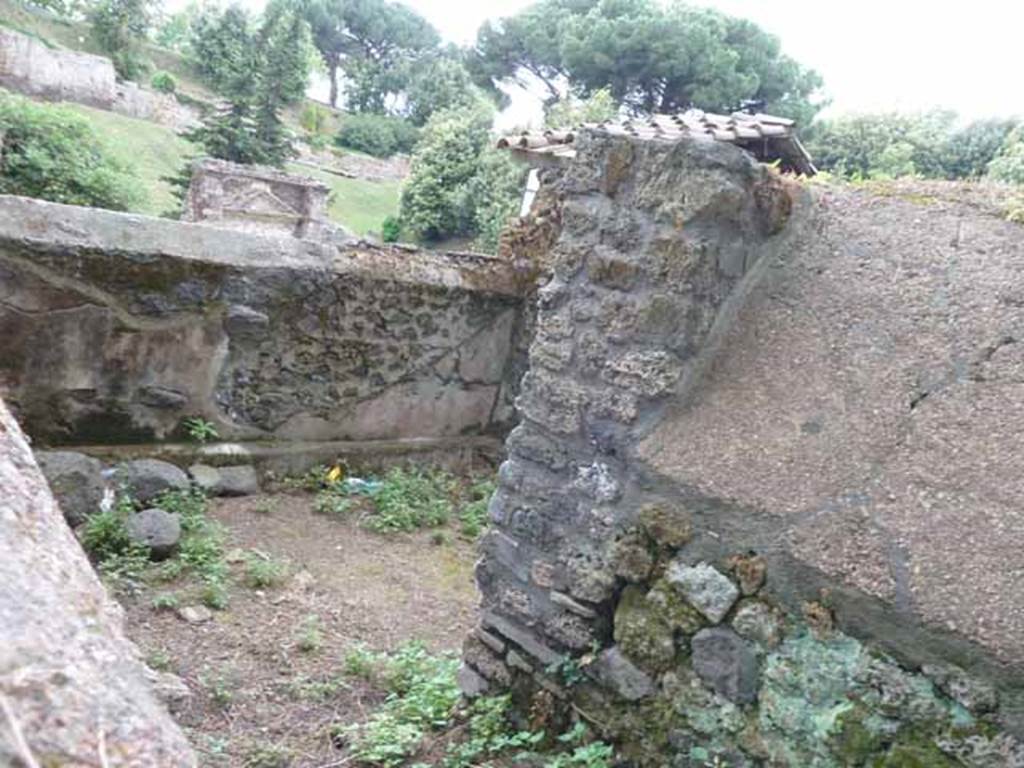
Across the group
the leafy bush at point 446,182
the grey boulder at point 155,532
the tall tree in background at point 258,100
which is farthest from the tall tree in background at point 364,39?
the grey boulder at point 155,532

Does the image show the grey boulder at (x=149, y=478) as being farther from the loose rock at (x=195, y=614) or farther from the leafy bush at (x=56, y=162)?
the leafy bush at (x=56, y=162)

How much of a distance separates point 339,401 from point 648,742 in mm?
2796

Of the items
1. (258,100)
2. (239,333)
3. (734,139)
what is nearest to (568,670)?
(239,333)

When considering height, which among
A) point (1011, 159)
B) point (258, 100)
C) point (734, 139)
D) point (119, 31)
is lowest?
point (258, 100)

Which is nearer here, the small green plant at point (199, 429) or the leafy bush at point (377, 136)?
the small green plant at point (199, 429)

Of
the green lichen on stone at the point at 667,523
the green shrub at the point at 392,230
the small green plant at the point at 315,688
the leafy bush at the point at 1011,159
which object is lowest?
the small green plant at the point at 315,688

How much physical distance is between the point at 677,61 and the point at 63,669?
2214cm

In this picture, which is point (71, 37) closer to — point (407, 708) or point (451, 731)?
point (407, 708)

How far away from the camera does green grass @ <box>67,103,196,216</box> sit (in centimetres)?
1581

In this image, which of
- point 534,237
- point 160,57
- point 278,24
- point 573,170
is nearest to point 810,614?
point 573,170

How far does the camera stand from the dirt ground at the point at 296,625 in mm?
2279

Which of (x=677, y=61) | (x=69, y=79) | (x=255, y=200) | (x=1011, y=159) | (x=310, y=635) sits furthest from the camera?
(x=677, y=61)

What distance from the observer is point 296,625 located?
290 cm

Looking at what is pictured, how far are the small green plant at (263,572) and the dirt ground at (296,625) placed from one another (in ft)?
0.09
